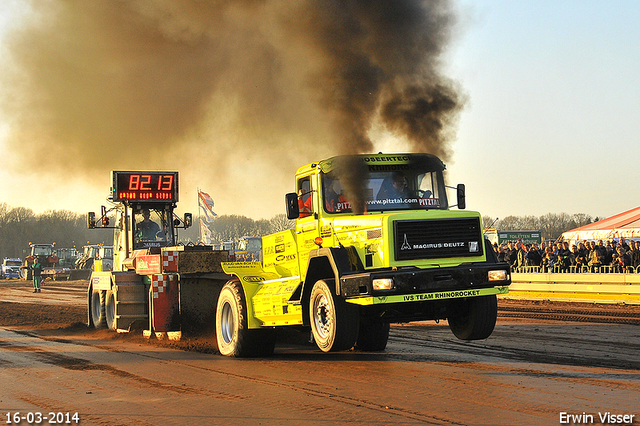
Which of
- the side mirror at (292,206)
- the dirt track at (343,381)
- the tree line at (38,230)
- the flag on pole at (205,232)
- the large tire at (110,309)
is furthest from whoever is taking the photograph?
the tree line at (38,230)

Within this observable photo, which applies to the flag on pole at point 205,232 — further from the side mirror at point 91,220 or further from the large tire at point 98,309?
the large tire at point 98,309

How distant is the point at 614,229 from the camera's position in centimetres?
3569

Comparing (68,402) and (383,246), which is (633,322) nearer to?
(383,246)

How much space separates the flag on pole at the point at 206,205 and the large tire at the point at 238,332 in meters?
33.9

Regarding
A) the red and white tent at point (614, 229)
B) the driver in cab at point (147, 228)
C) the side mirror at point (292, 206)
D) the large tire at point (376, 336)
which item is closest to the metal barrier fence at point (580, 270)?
the red and white tent at point (614, 229)

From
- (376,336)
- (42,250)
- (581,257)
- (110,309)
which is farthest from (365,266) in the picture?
(42,250)

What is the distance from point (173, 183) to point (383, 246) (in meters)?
9.66

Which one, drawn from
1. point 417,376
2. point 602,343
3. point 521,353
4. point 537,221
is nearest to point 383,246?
point 417,376

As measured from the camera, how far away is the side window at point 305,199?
10.0 meters

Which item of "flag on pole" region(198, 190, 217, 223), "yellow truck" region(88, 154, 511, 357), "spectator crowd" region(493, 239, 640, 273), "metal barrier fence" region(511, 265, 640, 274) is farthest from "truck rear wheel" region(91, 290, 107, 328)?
"flag on pole" region(198, 190, 217, 223)

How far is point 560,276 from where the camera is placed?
22188 mm

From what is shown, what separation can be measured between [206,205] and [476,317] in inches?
1450

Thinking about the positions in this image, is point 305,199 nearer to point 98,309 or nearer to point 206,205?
point 98,309

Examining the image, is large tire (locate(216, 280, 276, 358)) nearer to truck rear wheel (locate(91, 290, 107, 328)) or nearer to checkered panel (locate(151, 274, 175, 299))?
checkered panel (locate(151, 274, 175, 299))
